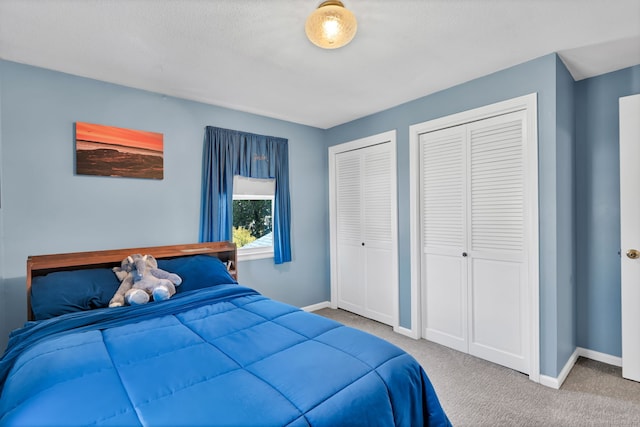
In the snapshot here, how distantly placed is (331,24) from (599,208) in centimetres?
275

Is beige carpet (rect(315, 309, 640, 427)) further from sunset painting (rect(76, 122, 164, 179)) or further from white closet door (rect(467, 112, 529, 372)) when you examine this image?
sunset painting (rect(76, 122, 164, 179))

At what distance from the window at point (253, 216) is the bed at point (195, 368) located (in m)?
1.44

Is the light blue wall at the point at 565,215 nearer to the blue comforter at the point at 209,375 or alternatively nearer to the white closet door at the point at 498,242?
the white closet door at the point at 498,242

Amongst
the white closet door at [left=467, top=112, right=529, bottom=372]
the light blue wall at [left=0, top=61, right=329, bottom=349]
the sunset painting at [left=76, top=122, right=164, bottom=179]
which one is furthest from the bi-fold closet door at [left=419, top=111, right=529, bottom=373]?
the sunset painting at [left=76, top=122, right=164, bottom=179]

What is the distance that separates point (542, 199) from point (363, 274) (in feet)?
6.83

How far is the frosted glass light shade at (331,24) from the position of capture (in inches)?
62.2

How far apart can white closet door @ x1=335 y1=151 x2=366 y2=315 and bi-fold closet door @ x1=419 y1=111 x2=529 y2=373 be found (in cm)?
89

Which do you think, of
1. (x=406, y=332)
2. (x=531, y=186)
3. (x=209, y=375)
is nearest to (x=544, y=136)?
(x=531, y=186)

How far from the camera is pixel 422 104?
123 inches

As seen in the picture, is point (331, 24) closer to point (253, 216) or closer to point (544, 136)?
point (544, 136)

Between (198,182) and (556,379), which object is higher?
(198,182)

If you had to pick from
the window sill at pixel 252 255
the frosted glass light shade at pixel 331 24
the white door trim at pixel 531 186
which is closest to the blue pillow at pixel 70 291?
the window sill at pixel 252 255

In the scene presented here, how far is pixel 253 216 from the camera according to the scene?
12.4ft

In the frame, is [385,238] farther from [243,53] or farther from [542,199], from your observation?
[243,53]
